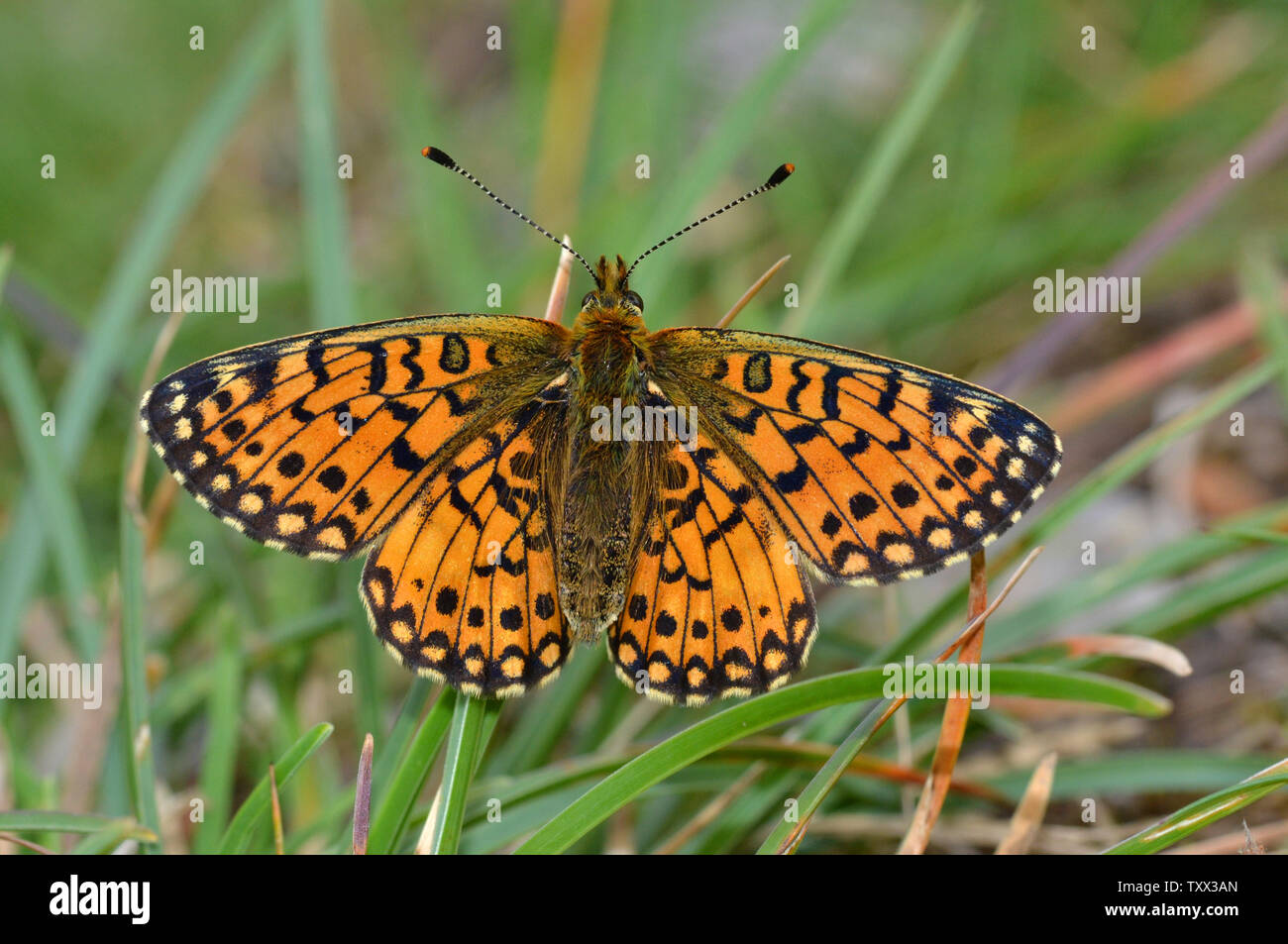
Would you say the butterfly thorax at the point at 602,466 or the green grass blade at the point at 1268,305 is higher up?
the green grass blade at the point at 1268,305

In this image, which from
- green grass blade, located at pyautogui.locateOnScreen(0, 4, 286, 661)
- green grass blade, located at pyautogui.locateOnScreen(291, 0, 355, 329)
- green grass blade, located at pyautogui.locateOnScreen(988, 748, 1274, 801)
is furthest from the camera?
green grass blade, located at pyautogui.locateOnScreen(291, 0, 355, 329)

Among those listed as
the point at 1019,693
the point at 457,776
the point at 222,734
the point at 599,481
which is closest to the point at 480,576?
the point at 599,481

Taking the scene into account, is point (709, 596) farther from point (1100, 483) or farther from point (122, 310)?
point (122, 310)

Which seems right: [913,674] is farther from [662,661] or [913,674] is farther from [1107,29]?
[1107,29]

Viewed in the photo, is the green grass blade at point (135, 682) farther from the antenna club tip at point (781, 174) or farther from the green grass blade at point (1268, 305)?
the green grass blade at point (1268, 305)

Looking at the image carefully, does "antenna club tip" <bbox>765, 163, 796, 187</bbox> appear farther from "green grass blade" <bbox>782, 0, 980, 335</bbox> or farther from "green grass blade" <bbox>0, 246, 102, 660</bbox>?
"green grass blade" <bbox>0, 246, 102, 660</bbox>

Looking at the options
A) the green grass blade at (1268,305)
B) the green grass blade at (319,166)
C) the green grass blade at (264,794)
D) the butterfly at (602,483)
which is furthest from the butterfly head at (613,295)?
the green grass blade at (1268,305)

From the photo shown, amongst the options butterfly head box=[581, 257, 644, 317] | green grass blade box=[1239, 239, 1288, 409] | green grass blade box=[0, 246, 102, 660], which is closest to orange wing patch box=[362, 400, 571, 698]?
butterfly head box=[581, 257, 644, 317]
